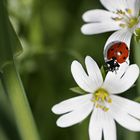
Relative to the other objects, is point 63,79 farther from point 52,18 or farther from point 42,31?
point 52,18

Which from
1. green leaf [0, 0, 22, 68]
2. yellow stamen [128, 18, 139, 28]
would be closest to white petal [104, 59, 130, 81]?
yellow stamen [128, 18, 139, 28]

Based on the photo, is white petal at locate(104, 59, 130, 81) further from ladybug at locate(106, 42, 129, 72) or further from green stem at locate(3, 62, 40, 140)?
green stem at locate(3, 62, 40, 140)

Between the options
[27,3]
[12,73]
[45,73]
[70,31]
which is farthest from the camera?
[70,31]

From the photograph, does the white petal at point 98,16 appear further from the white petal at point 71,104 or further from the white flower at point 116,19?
the white petal at point 71,104

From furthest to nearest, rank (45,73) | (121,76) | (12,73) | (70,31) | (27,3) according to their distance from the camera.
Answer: (70,31) < (45,73) < (27,3) < (121,76) < (12,73)

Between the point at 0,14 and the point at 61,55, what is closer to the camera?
the point at 0,14

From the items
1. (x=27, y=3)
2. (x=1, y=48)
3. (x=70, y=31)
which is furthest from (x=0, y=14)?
(x=70, y=31)

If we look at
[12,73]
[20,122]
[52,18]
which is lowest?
[20,122]
